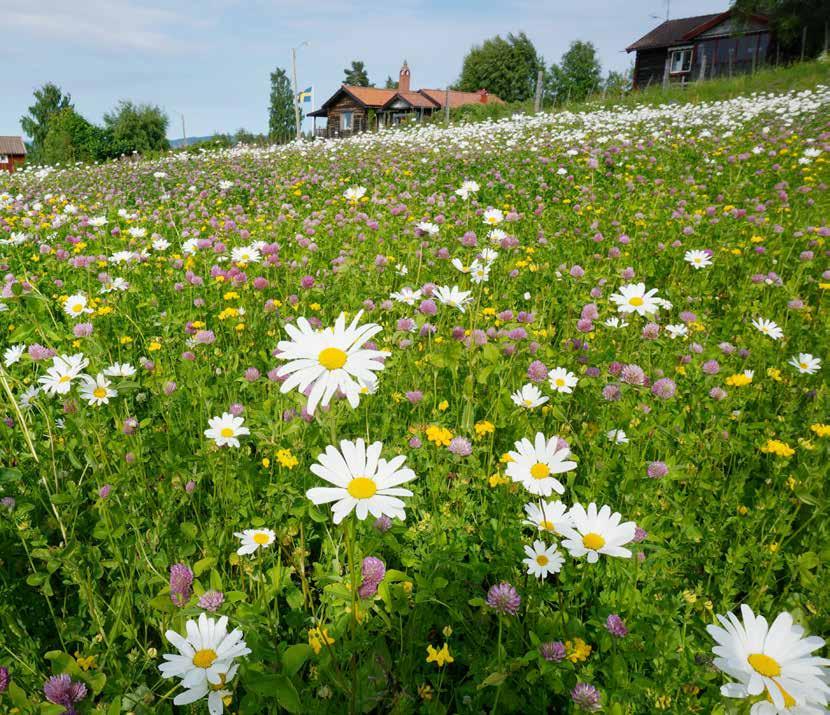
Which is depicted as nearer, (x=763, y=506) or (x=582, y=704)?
(x=582, y=704)

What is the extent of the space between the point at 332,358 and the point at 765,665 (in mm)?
932

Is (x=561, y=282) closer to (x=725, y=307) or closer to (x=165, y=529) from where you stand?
(x=725, y=307)

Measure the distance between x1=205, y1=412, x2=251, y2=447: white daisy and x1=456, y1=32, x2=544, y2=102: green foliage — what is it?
73.5 m

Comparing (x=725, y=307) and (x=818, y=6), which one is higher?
(x=818, y=6)

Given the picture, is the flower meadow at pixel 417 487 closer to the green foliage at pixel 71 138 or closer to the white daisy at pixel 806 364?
the white daisy at pixel 806 364

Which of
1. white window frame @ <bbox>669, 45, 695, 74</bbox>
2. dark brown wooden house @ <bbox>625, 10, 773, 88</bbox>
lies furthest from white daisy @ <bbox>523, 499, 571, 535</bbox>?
white window frame @ <bbox>669, 45, 695, 74</bbox>

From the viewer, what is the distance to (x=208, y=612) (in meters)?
1.19

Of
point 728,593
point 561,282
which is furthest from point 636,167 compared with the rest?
point 728,593

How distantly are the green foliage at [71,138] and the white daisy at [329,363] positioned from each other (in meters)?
38.0

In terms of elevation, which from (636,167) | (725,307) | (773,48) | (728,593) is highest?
(773,48)

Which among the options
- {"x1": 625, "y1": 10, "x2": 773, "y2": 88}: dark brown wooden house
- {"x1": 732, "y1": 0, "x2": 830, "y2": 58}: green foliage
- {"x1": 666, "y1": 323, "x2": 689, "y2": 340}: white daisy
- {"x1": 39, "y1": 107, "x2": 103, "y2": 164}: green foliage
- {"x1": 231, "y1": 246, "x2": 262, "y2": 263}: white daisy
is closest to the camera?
{"x1": 666, "y1": 323, "x2": 689, "y2": 340}: white daisy

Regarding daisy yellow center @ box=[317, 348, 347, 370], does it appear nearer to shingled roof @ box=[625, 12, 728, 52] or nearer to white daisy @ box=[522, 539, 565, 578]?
white daisy @ box=[522, 539, 565, 578]

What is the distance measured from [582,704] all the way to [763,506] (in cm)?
107

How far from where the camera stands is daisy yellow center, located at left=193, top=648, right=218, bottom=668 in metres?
1.01
